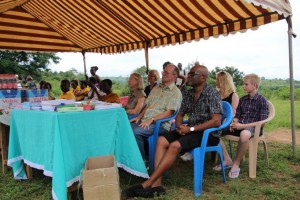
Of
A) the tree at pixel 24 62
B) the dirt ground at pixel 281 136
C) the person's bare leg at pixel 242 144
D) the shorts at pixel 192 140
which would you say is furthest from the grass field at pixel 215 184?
the tree at pixel 24 62

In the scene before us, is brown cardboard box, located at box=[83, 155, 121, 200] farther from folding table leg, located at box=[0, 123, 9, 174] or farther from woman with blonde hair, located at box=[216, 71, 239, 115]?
woman with blonde hair, located at box=[216, 71, 239, 115]

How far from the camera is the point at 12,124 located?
3828 mm

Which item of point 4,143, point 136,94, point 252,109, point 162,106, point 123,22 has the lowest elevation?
point 4,143

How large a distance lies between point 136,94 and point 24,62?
23474mm

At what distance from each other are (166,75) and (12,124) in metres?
2.08

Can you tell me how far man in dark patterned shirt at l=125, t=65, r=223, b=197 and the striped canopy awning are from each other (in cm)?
109

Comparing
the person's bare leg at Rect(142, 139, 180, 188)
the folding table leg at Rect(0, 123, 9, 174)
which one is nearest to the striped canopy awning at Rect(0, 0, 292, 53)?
the person's bare leg at Rect(142, 139, 180, 188)

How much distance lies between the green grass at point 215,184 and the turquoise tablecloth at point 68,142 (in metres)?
0.33

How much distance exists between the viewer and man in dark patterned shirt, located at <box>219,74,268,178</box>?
12.7 feet

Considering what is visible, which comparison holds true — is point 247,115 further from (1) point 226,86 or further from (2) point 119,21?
(2) point 119,21

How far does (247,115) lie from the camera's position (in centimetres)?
417

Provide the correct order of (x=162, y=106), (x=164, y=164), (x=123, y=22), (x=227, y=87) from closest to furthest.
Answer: (x=164, y=164), (x=162, y=106), (x=227, y=87), (x=123, y=22)

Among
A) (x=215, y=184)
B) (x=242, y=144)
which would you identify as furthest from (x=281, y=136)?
(x=215, y=184)

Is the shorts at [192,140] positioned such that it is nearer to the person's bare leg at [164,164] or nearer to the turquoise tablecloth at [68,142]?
the person's bare leg at [164,164]
